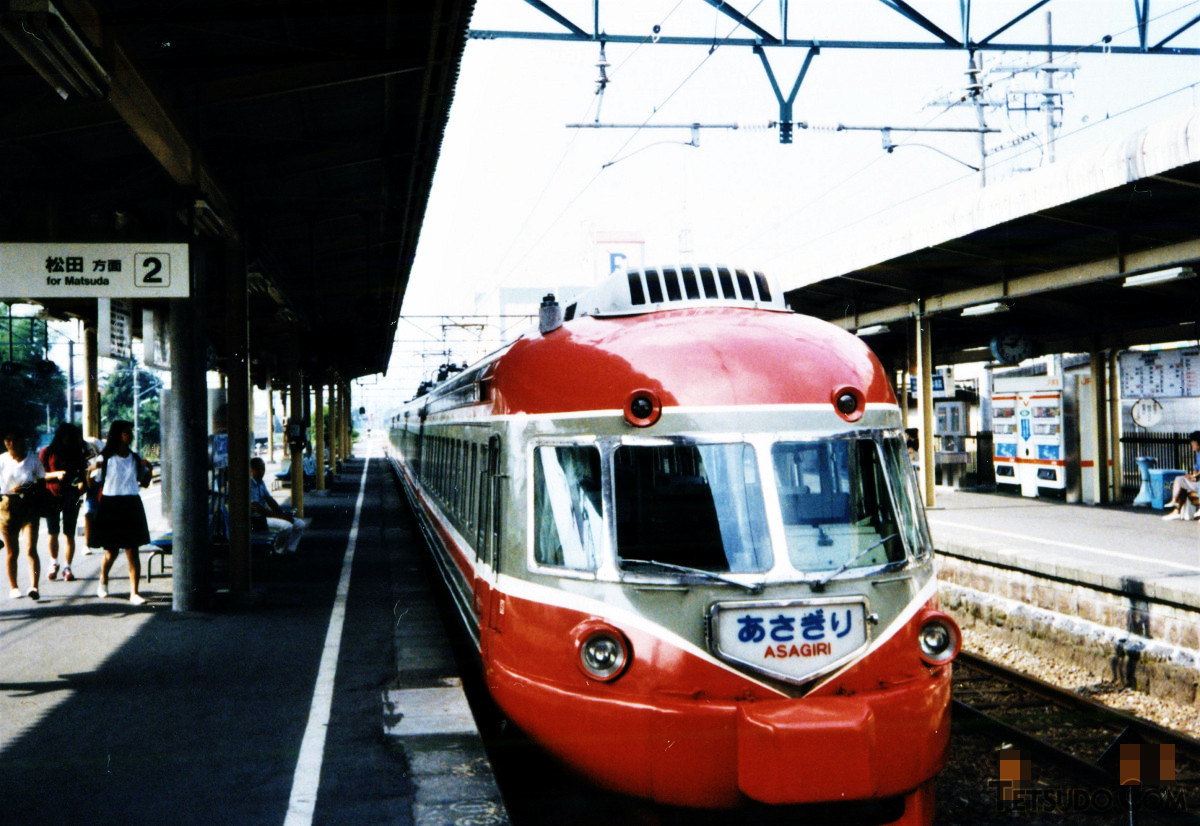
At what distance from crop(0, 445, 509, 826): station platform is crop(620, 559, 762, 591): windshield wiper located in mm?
1201

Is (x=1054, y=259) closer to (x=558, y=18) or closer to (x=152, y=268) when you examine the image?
(x=558, y=18)

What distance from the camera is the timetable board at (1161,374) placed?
56.2 feet

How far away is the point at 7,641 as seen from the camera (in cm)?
866

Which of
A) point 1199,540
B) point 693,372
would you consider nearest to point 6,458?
point 693,372

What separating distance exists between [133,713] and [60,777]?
120 centimetres

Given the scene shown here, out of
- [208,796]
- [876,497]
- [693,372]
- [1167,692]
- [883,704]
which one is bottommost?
[1167,692]

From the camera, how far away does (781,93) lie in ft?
36.7

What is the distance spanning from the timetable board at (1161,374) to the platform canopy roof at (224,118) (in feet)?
36.1

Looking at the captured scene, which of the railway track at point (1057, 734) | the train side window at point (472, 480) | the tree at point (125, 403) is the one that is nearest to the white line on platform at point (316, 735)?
the train side window at point (472, 480)

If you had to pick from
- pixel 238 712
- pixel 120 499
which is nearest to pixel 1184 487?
pixel 120 499

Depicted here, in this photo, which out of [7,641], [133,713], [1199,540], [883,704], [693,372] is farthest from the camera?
[1199,540]

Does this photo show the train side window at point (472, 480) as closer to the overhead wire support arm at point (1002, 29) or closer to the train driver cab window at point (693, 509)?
the train driver cab window at point (693, 509)

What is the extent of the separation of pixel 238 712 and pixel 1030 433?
17.7m

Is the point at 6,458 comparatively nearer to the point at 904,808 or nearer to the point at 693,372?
the point at 693,372
